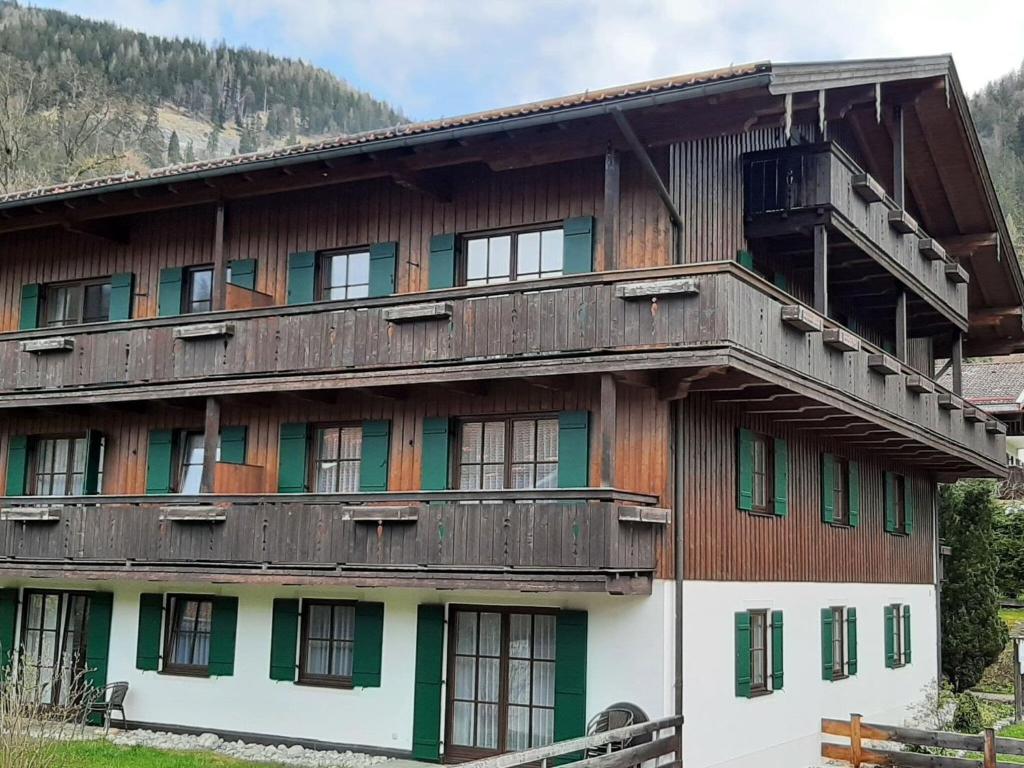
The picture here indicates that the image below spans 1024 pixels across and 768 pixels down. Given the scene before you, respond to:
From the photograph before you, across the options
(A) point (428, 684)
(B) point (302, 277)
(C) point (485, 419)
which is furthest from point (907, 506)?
(B) point (302, 277)

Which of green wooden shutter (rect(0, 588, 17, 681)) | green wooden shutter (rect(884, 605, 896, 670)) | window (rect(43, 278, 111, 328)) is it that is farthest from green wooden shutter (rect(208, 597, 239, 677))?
green wooden shutter (rect(884, 605, 896, 670))

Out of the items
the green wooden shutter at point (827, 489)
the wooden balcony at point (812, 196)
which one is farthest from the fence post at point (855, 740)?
the wooden balcony at point (812, 196)

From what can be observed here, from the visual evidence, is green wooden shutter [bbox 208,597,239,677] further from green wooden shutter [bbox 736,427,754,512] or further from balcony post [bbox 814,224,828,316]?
balcony post [bbox 814,224,828,316]

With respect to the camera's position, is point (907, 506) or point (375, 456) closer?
point (375, 456)

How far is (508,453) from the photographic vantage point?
1769cm

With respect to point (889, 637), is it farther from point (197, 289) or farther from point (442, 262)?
point (197, 289)

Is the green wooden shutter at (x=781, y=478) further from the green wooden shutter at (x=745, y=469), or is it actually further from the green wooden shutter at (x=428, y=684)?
the green wooden shutter at (x=428, y=684)

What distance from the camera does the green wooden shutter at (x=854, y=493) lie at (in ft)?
74.3

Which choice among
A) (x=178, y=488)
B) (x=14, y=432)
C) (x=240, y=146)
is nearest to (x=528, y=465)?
(x=178, y=488)

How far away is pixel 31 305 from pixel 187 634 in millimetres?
6988

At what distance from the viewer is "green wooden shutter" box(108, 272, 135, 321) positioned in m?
21.6

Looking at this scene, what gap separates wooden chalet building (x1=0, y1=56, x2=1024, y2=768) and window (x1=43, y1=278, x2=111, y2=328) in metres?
0.07

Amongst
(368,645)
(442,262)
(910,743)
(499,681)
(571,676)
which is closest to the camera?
(571,676)

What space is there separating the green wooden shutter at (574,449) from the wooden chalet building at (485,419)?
0.04 meters
